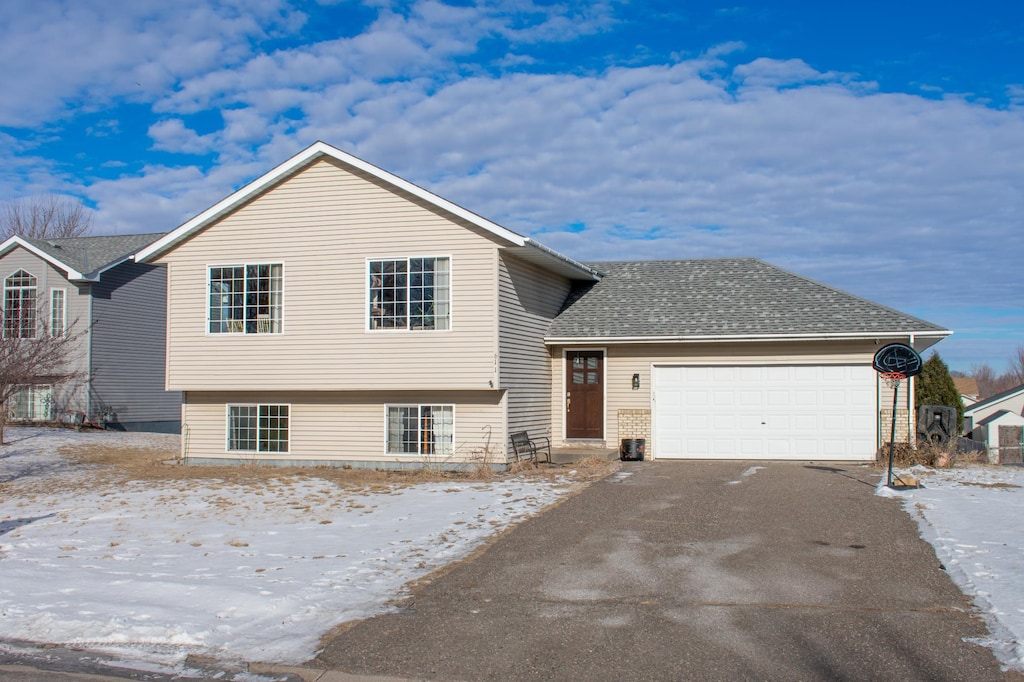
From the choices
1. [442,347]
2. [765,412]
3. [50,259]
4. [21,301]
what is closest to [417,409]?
[442,347]

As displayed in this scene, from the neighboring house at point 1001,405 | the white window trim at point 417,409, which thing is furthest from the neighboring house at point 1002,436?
the white window trim at point 417,409

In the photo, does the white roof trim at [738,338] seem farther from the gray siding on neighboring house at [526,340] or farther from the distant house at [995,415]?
the distant house at [995,415]

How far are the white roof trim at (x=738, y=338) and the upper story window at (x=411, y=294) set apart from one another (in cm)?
334

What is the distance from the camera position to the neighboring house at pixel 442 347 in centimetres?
1770

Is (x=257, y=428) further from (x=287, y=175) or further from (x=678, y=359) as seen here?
(x=678, y=359)

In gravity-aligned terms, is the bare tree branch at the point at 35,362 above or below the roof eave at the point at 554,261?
below

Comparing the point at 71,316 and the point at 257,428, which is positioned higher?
the point at 71,316

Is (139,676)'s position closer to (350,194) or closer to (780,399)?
(350,194)

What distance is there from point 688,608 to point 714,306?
13792 mm

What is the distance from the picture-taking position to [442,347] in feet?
57.5

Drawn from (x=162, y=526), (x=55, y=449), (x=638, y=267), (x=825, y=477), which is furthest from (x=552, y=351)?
(x=55, y=449)

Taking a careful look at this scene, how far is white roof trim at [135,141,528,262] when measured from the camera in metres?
17.1

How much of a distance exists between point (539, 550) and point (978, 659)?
4757 mm

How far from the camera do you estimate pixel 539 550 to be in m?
9.91
